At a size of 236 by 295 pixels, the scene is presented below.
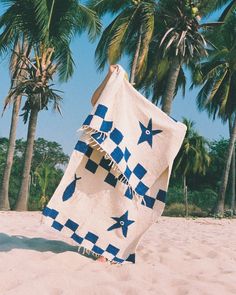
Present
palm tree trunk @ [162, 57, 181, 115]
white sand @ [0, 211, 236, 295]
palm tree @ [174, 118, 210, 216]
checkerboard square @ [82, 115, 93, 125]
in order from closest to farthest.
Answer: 1. white sand @ [0, 211, 236, 295]
2. checkerboard square @ [82, 115, 93, 125]
3. palm tree trunk @ [162, 57, 181, 115]
4. palm tree @ [174, 118, 210, 216]

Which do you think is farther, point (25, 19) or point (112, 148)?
point (25, 19)

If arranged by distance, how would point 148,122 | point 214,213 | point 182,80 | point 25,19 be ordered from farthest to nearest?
1. point 182,80
2. point 214,213
3. point 25,19
4. point 148,122

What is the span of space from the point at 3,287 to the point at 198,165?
1811 centimetres

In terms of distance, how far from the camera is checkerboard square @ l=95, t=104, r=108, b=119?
3.85 m

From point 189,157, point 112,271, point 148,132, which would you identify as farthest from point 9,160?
point 112,271

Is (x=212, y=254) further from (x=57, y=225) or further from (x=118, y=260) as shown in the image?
(x=57, y=225)

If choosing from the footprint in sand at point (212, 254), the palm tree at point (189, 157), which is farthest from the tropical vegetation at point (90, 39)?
the footprint in sand at point (212, 254)

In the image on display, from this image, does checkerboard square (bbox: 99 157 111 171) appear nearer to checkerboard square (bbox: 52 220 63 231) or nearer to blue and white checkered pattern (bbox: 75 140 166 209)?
blue and white checkered pattern (bbox: 75 140 166 209)

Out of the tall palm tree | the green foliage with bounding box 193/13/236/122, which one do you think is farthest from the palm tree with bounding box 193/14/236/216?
the tall palm tree

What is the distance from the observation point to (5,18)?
44.9ft

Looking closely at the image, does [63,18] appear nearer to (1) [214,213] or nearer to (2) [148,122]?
(1) [214,213]

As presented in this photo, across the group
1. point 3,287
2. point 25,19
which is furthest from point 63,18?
point 3,287

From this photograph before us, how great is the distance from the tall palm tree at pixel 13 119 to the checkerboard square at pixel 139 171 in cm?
1015

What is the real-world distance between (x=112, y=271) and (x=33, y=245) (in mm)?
1093
